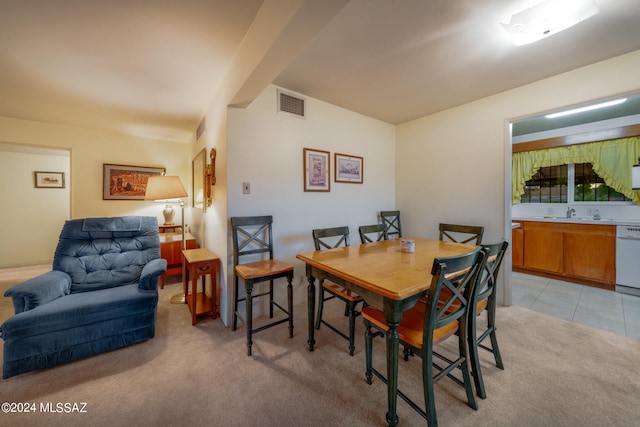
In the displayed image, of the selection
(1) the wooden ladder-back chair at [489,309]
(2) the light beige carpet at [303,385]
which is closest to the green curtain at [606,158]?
(2) the light beige carpet at [303,385]

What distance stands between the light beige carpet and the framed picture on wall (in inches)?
121

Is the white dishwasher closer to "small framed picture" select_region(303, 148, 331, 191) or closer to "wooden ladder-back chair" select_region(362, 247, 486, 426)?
"wooden ladder-back chair" select_region(362, 247, 486, 426)

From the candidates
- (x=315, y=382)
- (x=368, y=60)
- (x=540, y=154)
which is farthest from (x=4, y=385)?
(x=540, y=154)

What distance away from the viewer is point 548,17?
1.52 m

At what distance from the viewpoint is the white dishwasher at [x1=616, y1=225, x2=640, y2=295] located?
288 centimetres

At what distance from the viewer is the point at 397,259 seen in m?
1.78

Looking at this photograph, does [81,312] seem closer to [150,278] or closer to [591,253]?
[150,278]

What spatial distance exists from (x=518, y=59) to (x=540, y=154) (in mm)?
2937

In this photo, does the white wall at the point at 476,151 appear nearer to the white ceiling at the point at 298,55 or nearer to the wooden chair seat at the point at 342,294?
the white ceiling at the point at 298,55

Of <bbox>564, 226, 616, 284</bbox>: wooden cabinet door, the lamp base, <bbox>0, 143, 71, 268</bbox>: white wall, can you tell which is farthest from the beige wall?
<bbox>564, 226, 616, 284</bbox>: wooden cabinet door

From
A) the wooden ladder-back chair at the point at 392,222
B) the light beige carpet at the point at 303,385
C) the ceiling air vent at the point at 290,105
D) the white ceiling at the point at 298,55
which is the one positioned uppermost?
the white ceiling at the point at 298,55

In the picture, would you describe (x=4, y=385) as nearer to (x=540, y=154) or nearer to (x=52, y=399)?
(x=52, y=399)

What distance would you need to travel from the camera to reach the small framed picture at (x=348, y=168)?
307cm

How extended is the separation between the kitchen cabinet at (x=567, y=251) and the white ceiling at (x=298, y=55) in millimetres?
2337
